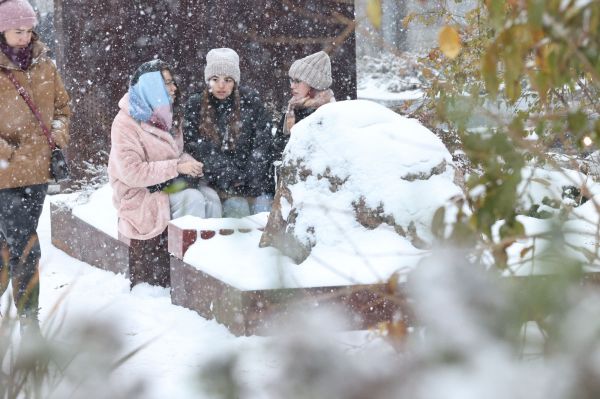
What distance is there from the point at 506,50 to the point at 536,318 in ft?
2.19

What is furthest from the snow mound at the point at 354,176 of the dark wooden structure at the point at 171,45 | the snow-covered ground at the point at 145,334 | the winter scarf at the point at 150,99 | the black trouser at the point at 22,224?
the dark wooden structure at the point at 171,45

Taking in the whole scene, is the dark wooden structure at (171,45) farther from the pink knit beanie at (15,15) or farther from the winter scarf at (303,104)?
the pink knit beanie at (15,15)

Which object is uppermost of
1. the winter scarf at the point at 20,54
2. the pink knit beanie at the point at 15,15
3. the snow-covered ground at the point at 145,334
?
the pink knit beanie at the point at 15,15

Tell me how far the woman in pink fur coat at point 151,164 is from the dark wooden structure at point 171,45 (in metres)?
3.06

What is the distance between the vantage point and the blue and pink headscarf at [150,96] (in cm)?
625

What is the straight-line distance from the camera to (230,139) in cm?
644

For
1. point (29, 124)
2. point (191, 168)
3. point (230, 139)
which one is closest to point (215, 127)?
point (230, 139)

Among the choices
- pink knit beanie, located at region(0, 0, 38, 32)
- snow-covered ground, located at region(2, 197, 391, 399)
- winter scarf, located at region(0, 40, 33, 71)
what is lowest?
snow-covered ground, located at region(2, 197, 391, 399)

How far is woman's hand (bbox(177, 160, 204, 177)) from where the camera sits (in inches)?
243

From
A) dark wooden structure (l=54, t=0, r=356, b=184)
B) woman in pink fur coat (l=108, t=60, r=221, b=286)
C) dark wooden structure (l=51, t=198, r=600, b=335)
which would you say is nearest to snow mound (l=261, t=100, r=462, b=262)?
dark wooden structure (l=51, t=198, r=600, b=335)

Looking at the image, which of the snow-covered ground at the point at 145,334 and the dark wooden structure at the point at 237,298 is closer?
the snow-covered ground at the point at 145,334

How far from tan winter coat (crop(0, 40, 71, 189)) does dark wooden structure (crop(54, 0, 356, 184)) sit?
3748mm

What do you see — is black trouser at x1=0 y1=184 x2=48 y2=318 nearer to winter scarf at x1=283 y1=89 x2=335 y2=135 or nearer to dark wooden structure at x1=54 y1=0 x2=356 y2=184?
winter scarf at x1=283 y1=89 x2=335 y2=135

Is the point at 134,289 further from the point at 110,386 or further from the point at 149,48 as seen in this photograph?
the point at 110,386
